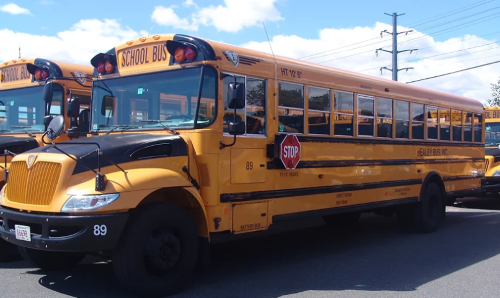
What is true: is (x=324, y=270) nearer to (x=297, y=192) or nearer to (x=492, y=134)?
(x=297, y=192)

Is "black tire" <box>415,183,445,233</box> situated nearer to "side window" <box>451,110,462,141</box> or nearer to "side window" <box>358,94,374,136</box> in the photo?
"side window" <box>451,110,462,141</box>

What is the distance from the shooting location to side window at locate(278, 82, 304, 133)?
639 cm

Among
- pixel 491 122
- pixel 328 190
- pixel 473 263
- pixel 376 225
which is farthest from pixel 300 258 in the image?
pixel 491 122

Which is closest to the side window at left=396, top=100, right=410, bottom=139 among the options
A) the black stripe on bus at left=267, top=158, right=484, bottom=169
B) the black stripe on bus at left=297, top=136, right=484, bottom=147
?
the black stripe on bus at left=297, top=136, right=484, bottom=147

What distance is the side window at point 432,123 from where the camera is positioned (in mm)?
9375

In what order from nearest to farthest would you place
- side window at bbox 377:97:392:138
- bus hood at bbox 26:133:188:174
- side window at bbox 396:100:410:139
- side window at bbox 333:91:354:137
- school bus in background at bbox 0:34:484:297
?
school bus in background at bbox 0:34:484:297 → bus hood at bbox 26:133:188:174 → side window at bbox 333:91:354:137 → side window at bbox 377:97:392:138 → side window at bbox 396:100:410:139

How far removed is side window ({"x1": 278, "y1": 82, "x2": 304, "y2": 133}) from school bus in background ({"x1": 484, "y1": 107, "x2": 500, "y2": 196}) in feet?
21.8

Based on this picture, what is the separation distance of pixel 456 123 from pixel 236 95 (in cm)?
648

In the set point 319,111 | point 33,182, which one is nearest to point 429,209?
point 319,111

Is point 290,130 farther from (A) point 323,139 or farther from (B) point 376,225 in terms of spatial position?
(B) point 376,225

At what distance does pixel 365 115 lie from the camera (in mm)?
7836

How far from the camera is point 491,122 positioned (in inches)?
561

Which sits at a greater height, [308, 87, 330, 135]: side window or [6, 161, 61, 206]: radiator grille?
[308, 87, 330, 135]: side window

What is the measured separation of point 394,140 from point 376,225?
8.43 feet
